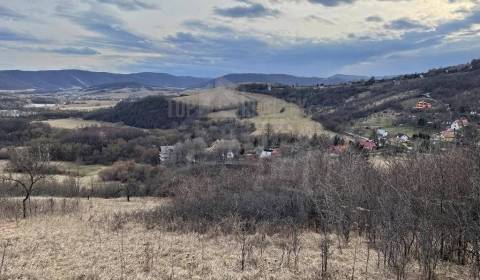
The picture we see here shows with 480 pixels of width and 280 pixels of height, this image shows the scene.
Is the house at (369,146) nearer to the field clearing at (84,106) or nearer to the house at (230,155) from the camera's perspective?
the house at (230,155)

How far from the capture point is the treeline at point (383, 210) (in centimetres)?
959

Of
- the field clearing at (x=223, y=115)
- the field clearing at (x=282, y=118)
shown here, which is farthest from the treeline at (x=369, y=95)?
the field clearing at (x=223, y=115)

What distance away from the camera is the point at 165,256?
35.7 feet

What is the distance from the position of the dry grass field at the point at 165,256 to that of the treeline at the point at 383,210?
1.76 feet

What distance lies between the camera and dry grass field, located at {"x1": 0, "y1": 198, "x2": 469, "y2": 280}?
939 cm

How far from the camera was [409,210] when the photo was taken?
10.3 m

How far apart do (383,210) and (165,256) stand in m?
6.00

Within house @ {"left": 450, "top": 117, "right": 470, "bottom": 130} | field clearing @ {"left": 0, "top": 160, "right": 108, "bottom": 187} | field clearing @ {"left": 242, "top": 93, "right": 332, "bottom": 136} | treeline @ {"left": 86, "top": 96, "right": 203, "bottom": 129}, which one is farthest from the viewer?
treeline @ {"left": 86, "top": 96, "right": 203, "bottom": 129}

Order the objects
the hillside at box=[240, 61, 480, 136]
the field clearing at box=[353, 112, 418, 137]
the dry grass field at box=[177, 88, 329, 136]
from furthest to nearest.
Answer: the dry grass field at box=[177, 88, 329, 136] < the hillside at box=[240, 61, 480, 136] < the field clearing at box=[353, 112, 418, 137]

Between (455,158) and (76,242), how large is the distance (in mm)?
10994

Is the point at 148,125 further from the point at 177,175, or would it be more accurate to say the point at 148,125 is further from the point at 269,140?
the point at 177,175

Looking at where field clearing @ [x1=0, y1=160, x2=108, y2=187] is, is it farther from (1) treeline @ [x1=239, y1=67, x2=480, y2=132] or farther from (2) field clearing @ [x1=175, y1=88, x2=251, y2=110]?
(2) field clearing @ [x1=175, y1=88, x2=251, y2=110]

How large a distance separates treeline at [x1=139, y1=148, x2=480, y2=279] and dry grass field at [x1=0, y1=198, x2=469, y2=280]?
54 centimetres

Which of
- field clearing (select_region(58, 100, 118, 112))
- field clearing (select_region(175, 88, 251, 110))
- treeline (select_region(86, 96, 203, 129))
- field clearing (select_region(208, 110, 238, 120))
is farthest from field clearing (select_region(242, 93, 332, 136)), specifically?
field clearing (select_region(58, 100, 118, 112))
